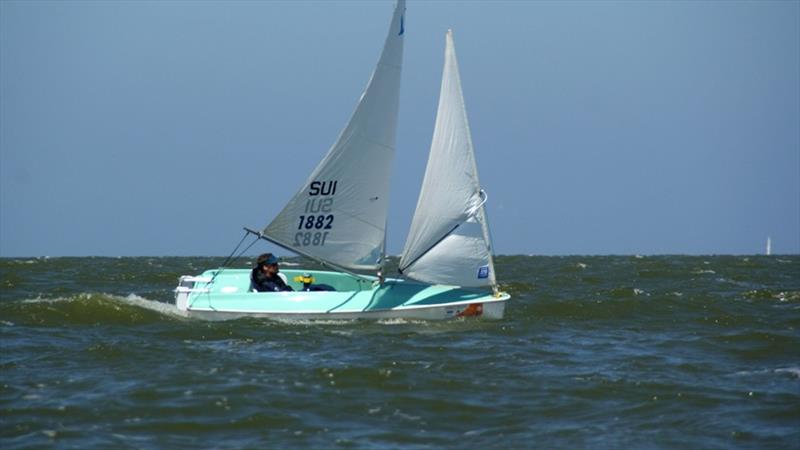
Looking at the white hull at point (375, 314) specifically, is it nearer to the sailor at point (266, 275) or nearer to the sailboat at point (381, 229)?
the sailboat at point (381, 229)

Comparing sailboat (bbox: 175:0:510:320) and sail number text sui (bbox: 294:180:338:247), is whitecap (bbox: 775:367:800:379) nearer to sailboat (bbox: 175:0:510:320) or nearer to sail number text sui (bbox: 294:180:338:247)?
sailboat (bbox: 175:0:510:320)

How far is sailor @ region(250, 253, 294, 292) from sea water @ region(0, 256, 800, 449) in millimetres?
1078

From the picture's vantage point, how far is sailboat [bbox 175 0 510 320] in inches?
993

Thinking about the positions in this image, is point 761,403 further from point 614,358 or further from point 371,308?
point 371,308

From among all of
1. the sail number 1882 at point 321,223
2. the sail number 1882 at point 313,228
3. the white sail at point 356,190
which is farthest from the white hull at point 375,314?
the sail number 1882 at point 321,223

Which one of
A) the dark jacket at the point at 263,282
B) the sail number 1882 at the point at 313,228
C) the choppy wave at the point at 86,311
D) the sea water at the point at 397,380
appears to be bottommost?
the sea water at the point at 397,380

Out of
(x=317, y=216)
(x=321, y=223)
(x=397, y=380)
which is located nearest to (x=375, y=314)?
(x=321, y=223)

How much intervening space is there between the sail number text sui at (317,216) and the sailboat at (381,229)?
2 centimetres

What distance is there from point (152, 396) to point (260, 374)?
88.3 inches

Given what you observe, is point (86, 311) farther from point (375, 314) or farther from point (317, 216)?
point (375, 314)

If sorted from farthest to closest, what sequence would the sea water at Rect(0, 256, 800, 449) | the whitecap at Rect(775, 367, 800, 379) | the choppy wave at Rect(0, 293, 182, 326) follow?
the choppy wave at Rect(0, 293, 182, 326), the whitecap at Rect(775, 367, 800, 379), the sea water at Rect(0, 256, 800, 449)

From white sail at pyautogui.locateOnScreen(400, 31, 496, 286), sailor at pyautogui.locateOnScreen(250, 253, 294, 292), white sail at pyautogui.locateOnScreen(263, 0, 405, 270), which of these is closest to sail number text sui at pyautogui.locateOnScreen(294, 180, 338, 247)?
white sail at pyautogui.locateOnScreen(263, 0, 405, 270)

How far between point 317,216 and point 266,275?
63.6 inches

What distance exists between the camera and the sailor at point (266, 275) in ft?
84.2
